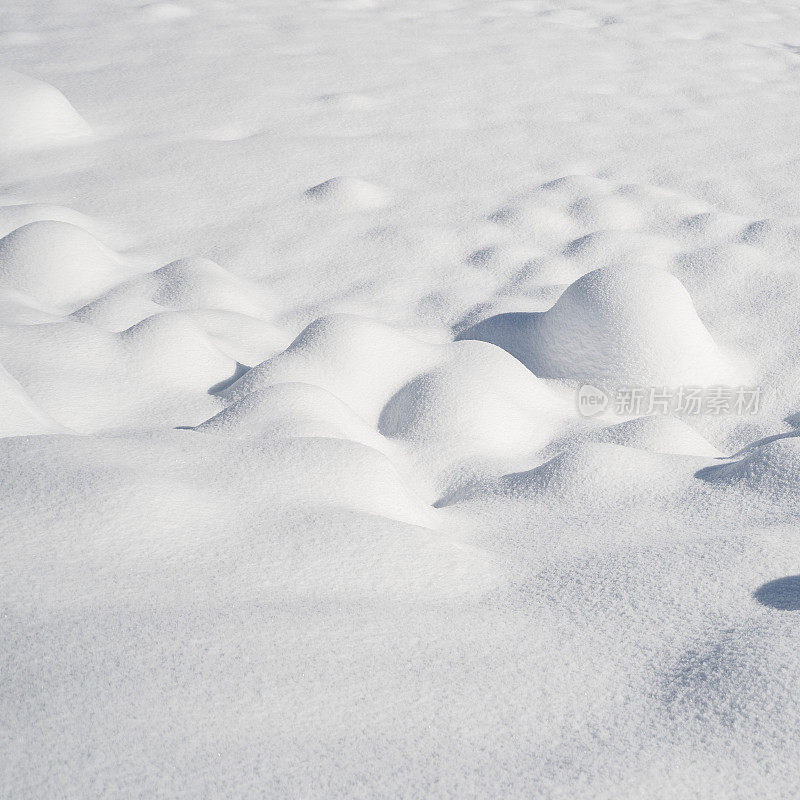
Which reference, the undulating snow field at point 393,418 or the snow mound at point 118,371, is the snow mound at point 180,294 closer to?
the undulating snow field at point 393,418

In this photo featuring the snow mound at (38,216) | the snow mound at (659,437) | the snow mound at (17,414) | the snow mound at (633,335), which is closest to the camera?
the snow mound at (17,414)

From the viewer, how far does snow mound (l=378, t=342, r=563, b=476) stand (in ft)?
4.37

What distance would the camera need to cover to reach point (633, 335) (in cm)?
160

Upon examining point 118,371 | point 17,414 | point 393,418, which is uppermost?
point 17,414

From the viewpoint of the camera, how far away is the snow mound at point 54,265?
173 cm

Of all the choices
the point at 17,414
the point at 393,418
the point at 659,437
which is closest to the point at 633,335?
the point at 659,437

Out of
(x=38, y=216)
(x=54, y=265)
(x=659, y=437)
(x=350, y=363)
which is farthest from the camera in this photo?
(x=38, y=216)

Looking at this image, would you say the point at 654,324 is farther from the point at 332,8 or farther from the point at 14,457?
the point at 332,8

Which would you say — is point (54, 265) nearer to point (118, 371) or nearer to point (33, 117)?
point (118, 371)

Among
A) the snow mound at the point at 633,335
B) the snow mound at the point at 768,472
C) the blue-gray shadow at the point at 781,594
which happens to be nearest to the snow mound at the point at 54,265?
the snow mound at the point at 633,335

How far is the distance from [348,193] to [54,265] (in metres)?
0.77

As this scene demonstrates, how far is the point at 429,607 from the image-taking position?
800mm

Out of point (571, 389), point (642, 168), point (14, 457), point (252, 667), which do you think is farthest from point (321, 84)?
point (252, 667)

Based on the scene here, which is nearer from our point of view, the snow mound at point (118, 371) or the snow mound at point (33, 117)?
the snow mound at point (118, 371)
